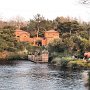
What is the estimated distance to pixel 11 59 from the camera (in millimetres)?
84375

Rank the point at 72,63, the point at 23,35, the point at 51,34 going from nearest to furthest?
the point at 72,63 → the point at 51,34 → the point at 23,35

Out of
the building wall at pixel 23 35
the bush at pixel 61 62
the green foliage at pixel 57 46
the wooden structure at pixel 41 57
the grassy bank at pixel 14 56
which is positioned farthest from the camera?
the building wall at pixel 23 35

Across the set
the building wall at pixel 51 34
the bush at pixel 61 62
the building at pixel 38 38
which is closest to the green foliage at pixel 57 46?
the bush at pixel 61 62

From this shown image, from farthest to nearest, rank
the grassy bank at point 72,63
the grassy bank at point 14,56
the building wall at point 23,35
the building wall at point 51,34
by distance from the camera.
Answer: the building wall at point 23,35 < the building wall at point 51,34 < the grassy bank at point 14,56 < the grassy bank at point 72,63

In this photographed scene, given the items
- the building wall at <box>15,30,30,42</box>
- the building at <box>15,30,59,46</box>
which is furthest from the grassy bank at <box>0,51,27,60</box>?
the building wall at <box>15,30,30,42</box>

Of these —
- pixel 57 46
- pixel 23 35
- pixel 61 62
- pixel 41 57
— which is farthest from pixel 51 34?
pixel 61 62

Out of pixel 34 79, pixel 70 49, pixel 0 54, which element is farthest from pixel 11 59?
pixel 34 79

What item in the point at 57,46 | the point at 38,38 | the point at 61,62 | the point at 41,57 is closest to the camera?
the point at 61,62

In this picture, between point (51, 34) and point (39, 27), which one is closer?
point (51, 34)

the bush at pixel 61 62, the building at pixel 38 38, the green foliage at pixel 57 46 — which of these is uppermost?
the building at pixel 38 38

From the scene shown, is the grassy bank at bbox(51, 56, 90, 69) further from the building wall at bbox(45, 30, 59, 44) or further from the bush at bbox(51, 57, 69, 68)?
the building wall at bbox(45, 30, 59, 44)

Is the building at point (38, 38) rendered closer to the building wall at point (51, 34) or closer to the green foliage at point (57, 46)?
the building wall at point (51, 34)

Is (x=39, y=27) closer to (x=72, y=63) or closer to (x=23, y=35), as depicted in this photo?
(x=23, y=35)

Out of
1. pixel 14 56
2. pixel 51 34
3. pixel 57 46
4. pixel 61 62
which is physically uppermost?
pixel 51 34
